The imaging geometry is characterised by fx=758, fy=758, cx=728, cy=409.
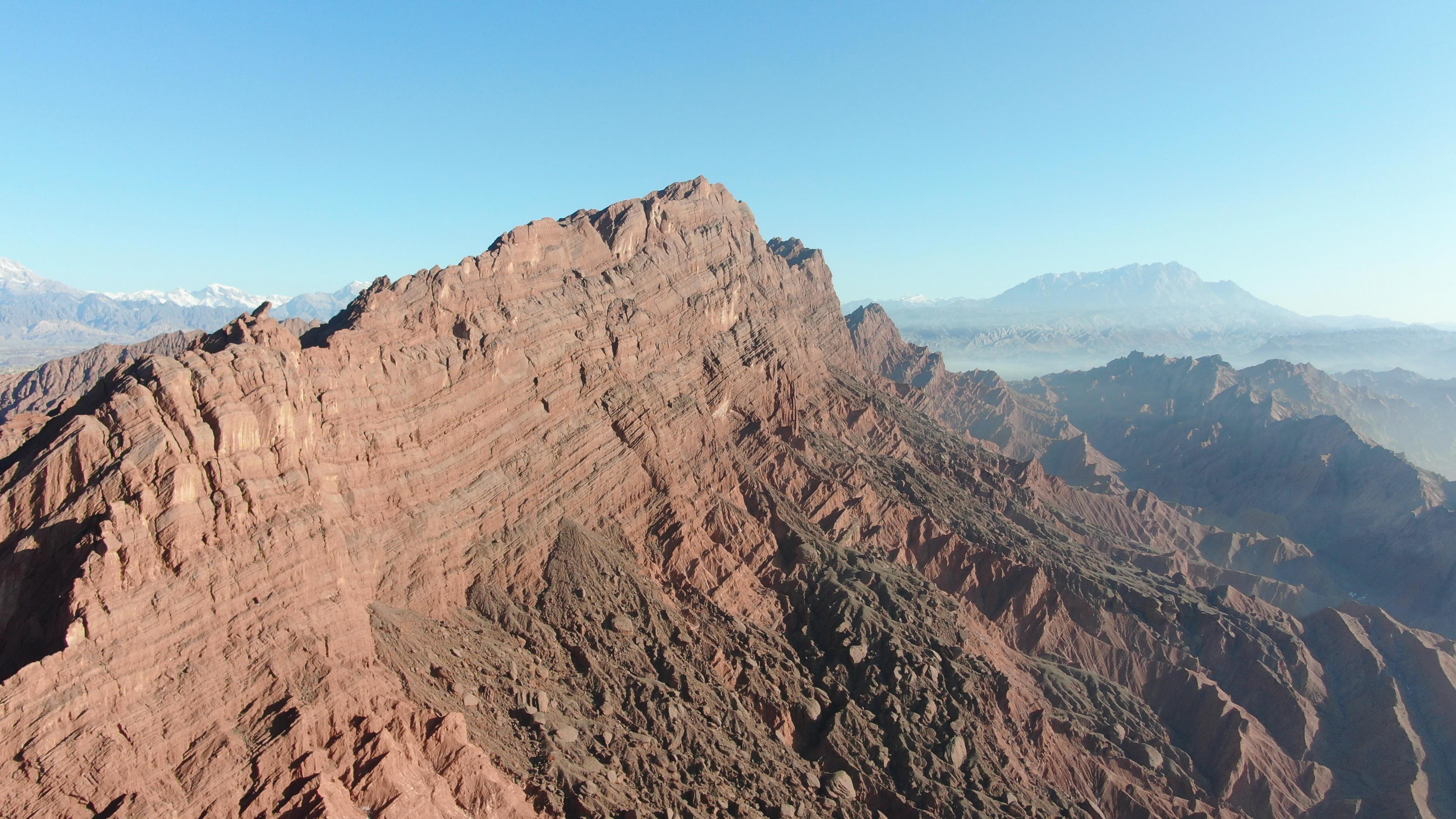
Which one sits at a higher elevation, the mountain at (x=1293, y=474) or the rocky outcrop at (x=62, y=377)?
the rocky outcrop at (x=62, y=377)

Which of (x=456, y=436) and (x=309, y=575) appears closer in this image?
(x=309, y=575)

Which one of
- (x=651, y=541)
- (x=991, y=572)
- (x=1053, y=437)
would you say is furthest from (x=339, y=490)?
(x=1053, y=437)

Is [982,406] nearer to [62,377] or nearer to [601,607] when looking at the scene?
[601,607]

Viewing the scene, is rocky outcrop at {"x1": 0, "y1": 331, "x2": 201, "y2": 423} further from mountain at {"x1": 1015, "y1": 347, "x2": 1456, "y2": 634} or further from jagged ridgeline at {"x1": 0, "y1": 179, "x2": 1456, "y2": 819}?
mountain at {"x1": 1015, "y1": 347, "x2": 1456, "y2": 634}

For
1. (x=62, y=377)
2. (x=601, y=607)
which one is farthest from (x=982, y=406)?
(x=62, y=377)

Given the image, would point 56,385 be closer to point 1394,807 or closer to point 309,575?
point 309,575

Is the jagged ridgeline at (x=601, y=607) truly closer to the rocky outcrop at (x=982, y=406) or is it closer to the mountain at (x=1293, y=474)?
the mountain at (x=1293, y=474)

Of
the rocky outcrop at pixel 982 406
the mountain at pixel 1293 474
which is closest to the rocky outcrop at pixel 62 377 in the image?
the rocky outcrop at pixel 982 406

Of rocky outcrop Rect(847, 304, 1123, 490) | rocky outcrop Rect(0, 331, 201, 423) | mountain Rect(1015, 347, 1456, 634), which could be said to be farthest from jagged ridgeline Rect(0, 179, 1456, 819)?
rocky outcrop Rect(0, 331, 201, 423)

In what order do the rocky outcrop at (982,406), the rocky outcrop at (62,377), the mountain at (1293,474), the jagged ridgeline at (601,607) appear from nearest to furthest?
the jagged ridgeline at (601,607)
the mountain at (1293,474)
the rocky outcrop at (62,377)
the rocky outcrop at (982,406)
